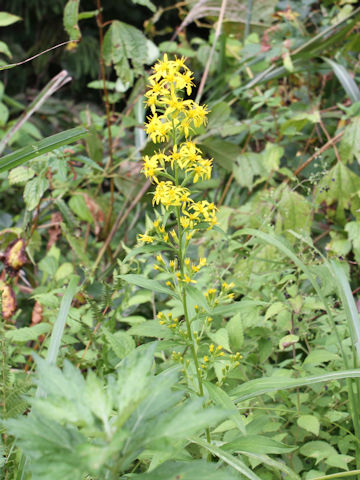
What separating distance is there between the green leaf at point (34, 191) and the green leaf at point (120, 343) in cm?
52

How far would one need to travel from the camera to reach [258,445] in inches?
28.9

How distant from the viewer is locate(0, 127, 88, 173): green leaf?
1.02m

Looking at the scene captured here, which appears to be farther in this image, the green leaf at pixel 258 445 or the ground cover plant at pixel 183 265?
the green leaf at pixel 258 445

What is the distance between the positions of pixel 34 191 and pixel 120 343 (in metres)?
0.61

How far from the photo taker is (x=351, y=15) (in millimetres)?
1938

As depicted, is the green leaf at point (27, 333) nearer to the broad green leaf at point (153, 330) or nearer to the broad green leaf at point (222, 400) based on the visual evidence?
the broad green leaf at point (153, 330)

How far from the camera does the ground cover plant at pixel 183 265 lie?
52 cm

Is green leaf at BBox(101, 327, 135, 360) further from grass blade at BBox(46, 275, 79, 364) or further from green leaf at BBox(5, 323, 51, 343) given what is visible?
green leaf at BBox(5, 323, 51, 343)

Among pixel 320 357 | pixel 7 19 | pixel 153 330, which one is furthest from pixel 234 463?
pixel 7 19

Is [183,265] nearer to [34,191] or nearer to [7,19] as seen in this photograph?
[34,191]

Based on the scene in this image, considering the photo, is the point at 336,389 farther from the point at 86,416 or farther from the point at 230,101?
the point at 230,101

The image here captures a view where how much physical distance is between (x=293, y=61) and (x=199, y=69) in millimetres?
650

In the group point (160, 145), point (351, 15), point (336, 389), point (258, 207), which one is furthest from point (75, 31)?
point (336, 389)

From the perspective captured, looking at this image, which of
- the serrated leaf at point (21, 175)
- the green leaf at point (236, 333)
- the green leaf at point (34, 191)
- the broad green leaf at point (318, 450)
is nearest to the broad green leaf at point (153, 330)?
the green leaf at point (236, 333)
